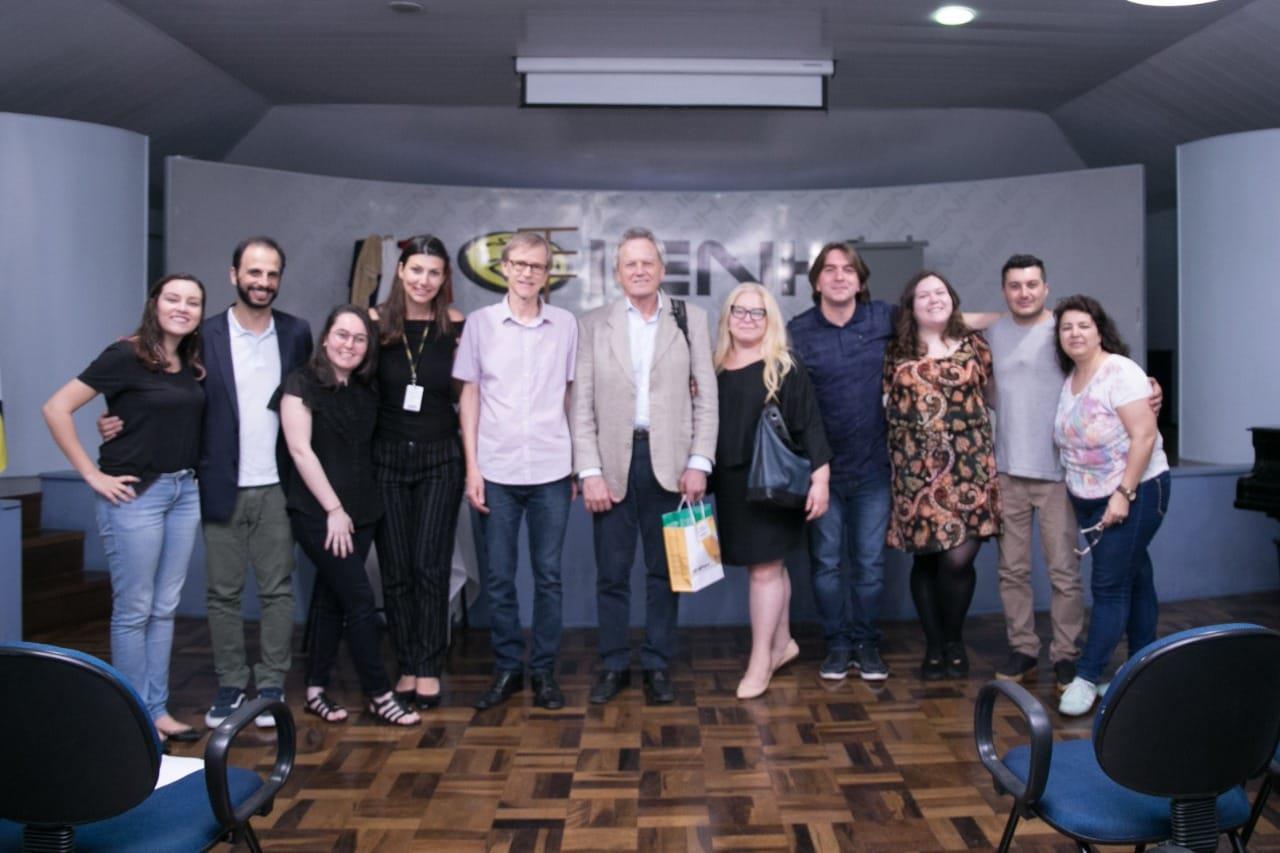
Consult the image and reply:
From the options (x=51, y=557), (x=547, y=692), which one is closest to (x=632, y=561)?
(x=547, y=692)

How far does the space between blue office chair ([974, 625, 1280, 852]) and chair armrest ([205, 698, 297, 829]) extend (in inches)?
50.8

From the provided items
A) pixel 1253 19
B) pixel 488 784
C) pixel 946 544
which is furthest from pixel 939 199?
pixel 488 784

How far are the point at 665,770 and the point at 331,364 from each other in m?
1.49

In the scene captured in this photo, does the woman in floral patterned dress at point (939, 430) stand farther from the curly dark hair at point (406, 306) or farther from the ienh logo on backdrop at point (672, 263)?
the ienh logo on backdrop at point (672, 263)

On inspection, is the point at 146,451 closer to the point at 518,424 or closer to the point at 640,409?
the point at 518,424

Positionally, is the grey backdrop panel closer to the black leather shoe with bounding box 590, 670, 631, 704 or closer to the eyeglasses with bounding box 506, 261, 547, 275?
the eyeglasses with bounding box 506, 261, 547, 275

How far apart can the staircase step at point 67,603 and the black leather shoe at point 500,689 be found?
2.26 meters

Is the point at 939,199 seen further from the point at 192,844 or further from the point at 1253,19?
the point at 192,844

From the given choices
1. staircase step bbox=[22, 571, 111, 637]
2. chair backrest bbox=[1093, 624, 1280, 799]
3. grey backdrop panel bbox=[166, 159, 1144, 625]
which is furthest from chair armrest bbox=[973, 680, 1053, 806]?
grey backdrop panel bbox=[166, 159, 1144, 625]

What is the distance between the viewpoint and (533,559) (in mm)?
3564

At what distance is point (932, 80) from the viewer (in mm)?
6977

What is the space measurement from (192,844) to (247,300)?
181 cm

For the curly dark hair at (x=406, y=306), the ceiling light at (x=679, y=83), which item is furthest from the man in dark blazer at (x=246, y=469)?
the ceiling light at (x=679, y=83)

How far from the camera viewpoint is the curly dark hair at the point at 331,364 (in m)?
3.14
